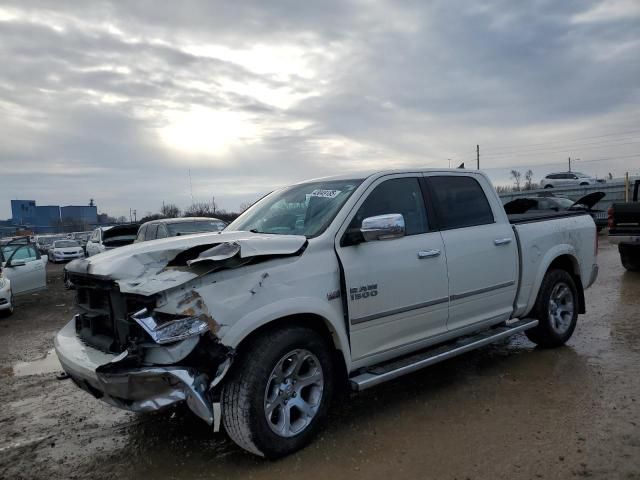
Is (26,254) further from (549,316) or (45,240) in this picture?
(45,240)

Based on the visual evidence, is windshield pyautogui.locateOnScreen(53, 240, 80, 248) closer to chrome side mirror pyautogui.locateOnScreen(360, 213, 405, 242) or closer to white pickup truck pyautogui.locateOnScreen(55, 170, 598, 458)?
white pickup truck pyautogui.locateOnScreen(55, 170, 598, 458)

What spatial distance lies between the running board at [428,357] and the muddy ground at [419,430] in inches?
16.0

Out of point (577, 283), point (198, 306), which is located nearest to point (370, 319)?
point (198, 306)

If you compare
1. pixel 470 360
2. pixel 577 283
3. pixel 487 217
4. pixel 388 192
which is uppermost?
pixel 388 192

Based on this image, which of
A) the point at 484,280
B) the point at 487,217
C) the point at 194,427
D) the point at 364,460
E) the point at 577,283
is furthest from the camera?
the point at 577,283

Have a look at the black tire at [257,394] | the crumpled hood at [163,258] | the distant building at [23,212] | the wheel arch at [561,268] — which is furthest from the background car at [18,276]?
the distant building at [23,212]

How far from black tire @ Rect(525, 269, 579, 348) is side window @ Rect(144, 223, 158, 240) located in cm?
776

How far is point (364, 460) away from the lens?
130 inches

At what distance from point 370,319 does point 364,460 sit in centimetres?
97

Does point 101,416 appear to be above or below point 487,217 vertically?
below

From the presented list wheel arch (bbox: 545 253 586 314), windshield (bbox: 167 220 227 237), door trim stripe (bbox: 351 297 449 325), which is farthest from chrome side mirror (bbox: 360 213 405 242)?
windshield (bbox: 167 220 227 237)

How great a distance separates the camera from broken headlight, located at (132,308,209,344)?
2926mm

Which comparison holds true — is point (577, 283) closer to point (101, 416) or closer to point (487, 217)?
point (487, 217)

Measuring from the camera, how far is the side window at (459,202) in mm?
4523
